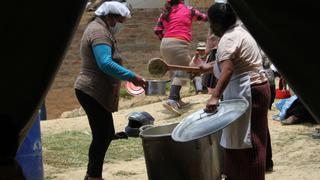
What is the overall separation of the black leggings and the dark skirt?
1156 millimetres

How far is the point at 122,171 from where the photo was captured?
7441mm

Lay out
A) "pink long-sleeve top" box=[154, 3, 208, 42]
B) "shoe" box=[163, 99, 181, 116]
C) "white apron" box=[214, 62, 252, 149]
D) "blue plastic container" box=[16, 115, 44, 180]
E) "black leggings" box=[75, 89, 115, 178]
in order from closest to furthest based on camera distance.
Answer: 1. "white apron" box=[214, 62, 252, 149]
2. "blue plastic container" box=[16, 115, 44, 180]
3. "black leggings" box=[75, 89, 115, 178]
4. "pink long-sleeve top" box=[154, 3, 208, 42]
5. "shoe" box=[163, 99, 181, 116]

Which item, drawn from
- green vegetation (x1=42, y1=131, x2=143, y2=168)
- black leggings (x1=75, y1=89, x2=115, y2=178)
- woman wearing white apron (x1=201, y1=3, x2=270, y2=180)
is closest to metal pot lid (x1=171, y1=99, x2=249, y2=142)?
woman wearing white apron (x1=201, y1=3, x2=270, y2=180)

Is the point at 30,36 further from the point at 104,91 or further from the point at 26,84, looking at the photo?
the point at 104,91

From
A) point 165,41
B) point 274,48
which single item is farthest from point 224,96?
point 165,41

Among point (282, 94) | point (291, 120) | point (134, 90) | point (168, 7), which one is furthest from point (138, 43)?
point (291, 120)

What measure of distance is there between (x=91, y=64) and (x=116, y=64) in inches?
12.0

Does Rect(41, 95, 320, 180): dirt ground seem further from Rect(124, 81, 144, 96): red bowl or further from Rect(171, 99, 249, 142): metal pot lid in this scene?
Rect(124, 81, 144, 96): red bowl

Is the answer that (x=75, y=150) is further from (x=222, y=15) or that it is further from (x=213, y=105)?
(x=213, y=105)

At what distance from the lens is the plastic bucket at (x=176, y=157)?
217 inches

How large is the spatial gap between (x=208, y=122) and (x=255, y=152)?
1.15m

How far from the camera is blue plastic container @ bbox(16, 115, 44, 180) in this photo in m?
5.42

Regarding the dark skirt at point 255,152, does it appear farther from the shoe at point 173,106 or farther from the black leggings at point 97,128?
the shoe at point 173,106

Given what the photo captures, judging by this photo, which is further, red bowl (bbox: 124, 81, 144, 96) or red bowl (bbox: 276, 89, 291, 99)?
red bowl (bbox: 124, 81, 144, 96)
